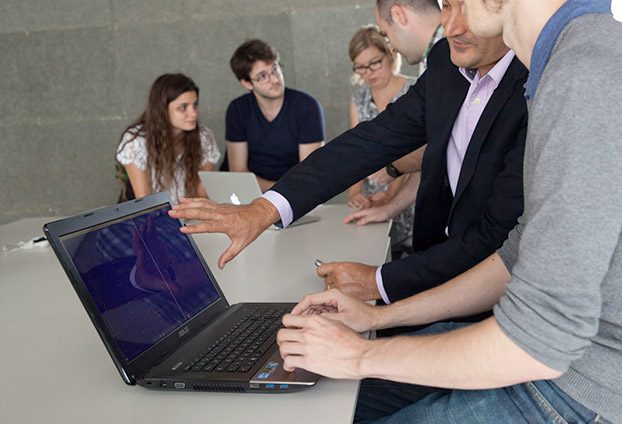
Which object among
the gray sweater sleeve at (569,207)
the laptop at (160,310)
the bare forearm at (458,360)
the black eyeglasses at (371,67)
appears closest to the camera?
the gray sweater sleeve at (569,207)

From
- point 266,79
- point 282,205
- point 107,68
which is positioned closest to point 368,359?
point 282,205

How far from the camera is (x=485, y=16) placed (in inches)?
36.0

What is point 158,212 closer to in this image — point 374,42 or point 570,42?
point 570,42

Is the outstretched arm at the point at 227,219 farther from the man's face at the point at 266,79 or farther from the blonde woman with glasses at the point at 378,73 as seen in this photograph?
the man's face at the point at 266,79

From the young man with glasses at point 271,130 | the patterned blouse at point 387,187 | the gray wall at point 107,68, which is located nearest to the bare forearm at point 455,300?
the patterned blouse at point 387,187

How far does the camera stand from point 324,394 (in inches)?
39.9

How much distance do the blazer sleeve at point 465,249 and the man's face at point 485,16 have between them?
1.83 feet

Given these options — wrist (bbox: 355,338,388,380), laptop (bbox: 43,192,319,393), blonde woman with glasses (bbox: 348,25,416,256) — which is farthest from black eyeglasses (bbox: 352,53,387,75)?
wrist (bbox: 355,338,388,380)

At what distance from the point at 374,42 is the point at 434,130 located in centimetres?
190

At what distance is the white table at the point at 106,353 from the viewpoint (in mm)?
992

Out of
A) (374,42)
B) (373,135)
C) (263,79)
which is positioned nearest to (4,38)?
(263,79)

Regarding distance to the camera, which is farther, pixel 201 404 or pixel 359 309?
pixel 359 309

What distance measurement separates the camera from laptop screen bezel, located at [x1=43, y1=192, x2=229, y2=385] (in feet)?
3.47

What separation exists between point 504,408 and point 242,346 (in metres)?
0.47
